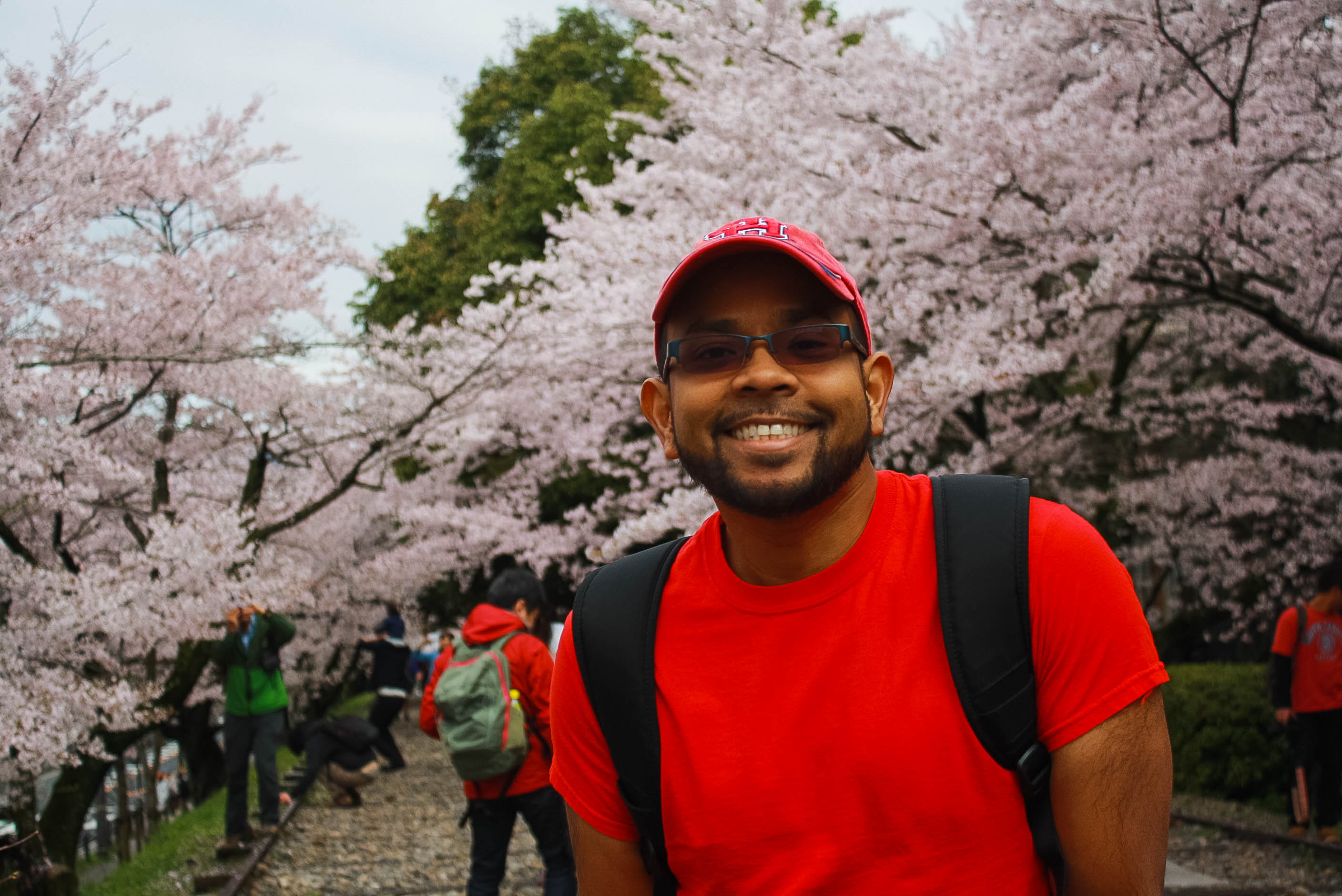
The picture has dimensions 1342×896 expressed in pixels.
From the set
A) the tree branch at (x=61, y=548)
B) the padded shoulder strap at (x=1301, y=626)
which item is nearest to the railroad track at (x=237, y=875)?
the tree branch at (x=61, y=548)

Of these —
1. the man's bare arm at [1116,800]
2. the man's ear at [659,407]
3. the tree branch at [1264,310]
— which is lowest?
the man's bare arm at [1116,800]

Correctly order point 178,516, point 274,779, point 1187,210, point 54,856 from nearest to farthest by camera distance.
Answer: point 1187,210
point 54,856
point 274,779
point 178,516

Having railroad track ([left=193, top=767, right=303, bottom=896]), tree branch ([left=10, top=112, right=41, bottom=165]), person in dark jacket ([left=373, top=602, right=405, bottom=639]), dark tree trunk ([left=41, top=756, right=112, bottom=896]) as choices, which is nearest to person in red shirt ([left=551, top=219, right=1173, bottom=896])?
railroad track ([left=193, top=767, right=303, bottom=896])

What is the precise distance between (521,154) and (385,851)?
618 inches

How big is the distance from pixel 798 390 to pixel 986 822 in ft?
2.12

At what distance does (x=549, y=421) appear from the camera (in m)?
13.0

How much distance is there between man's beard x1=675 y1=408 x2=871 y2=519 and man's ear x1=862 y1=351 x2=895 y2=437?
0.38 ft

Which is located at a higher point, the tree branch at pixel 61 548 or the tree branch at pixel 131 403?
the tree branch at pixel 131 403

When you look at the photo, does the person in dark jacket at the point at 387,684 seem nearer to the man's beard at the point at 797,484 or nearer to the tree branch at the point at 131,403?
the tree branch at the point at 131,403

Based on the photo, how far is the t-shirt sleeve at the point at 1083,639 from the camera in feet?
4.19

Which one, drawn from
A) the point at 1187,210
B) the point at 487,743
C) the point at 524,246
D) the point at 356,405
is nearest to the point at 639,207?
the point at 356,405

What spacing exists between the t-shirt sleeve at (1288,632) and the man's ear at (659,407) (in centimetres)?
613

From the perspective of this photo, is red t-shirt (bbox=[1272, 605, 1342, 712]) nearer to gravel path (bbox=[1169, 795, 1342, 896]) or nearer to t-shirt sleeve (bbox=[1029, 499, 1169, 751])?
gravel path (bbox=[1169, 795, 1342, 896])

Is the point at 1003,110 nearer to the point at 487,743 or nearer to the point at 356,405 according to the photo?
the point at 487,743
